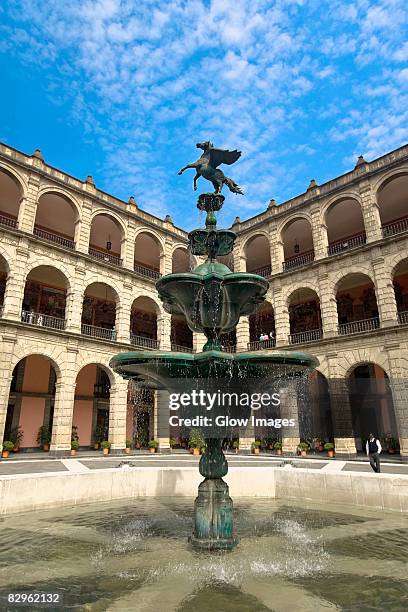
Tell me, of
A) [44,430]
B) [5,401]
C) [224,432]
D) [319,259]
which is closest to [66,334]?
[5,401]

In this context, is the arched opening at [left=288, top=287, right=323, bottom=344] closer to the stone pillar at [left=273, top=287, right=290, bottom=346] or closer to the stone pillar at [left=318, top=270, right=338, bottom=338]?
the stone pillar at [left=273, top=287, right=290, bottom=346]

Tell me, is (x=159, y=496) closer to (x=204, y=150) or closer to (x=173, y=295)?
(x=173, y=295)

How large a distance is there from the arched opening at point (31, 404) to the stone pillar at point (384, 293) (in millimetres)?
16859

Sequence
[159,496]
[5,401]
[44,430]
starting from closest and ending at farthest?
[159,496] < [5,401] < [44,430]

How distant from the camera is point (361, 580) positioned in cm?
412

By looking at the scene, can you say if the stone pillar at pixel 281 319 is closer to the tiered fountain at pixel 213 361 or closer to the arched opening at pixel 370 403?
the arched opening at pixel 370 403

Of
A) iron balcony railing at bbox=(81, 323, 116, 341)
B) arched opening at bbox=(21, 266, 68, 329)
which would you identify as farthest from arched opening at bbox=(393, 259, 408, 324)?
arched opening at bbox=(21, 266, 68, 329)

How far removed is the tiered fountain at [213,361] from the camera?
5578 millimetres

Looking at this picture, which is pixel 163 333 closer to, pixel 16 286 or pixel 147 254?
pixel 147 254

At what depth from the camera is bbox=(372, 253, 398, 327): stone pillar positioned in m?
17.7

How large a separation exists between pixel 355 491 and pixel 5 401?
13.8m

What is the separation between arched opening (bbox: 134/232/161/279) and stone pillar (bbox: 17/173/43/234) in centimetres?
672

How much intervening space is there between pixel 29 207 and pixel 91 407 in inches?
475

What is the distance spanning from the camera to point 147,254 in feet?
88.3
